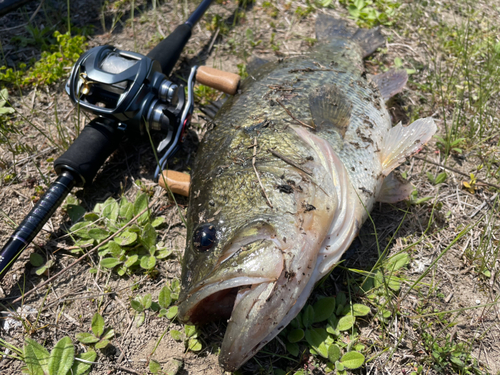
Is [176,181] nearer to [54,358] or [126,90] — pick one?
[126,90]

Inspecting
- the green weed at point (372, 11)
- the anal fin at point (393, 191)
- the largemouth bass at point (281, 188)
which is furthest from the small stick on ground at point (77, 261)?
the green weed at point (372, 11)

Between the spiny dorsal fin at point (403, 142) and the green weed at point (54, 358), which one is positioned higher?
the spiny dorsal fin at point (403, 142)

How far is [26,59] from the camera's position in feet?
14.0

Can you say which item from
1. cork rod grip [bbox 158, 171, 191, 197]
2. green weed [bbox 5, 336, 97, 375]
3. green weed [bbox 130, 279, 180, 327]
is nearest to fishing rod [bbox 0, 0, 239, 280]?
cork rod grip [bbox 158, 171, 191, 197]

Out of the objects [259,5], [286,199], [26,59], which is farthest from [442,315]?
[26,59]

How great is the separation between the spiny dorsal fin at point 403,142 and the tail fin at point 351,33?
4.95ft

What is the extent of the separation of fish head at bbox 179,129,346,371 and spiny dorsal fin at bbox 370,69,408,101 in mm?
1598

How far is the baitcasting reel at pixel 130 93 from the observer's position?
2805mm

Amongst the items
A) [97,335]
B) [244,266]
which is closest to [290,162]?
[244,266]

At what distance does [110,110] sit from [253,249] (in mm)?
1649

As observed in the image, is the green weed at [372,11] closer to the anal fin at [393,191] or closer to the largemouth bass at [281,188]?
the largemouth bass at [281,188]

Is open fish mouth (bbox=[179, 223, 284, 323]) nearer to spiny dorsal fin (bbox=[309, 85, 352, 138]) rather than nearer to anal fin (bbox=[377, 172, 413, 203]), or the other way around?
spiny dorsal fin (bbox=[309, 85, 352, 138])

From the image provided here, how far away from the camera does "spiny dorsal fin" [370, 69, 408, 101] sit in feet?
11.9

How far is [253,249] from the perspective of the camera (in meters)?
1.98
